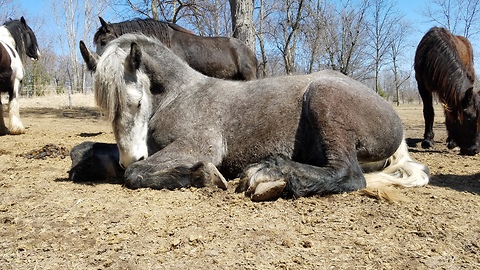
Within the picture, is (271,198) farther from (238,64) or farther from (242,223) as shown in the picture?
(238,64)

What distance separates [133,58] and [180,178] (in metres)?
1.25

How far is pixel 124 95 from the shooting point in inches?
139

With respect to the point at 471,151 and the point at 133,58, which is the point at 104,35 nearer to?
the point at 133,58

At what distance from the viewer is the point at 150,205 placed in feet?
9.56

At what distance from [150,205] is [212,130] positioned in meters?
1.18

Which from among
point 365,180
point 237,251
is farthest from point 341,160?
point 237,251

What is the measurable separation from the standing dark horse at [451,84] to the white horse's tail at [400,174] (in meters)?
3.11

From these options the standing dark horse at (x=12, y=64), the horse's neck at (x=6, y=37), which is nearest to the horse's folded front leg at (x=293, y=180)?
the standing dark horse at (x=12, y=64)

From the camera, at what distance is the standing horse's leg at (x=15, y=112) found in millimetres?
8766

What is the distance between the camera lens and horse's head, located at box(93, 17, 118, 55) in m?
7.94

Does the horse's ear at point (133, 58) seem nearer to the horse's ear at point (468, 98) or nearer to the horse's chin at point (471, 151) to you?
the horse's chin at point (471, 151)

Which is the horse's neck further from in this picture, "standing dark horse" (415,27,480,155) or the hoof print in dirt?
"standing dark horse" (415,27,480,155)

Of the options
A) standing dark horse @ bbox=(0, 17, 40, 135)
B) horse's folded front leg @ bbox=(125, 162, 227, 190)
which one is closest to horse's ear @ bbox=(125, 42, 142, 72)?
horse's folded front leg @ bbox=(125, 162, 227, 190)

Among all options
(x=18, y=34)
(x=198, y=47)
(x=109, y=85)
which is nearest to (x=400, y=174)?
(x=109, y=85)
